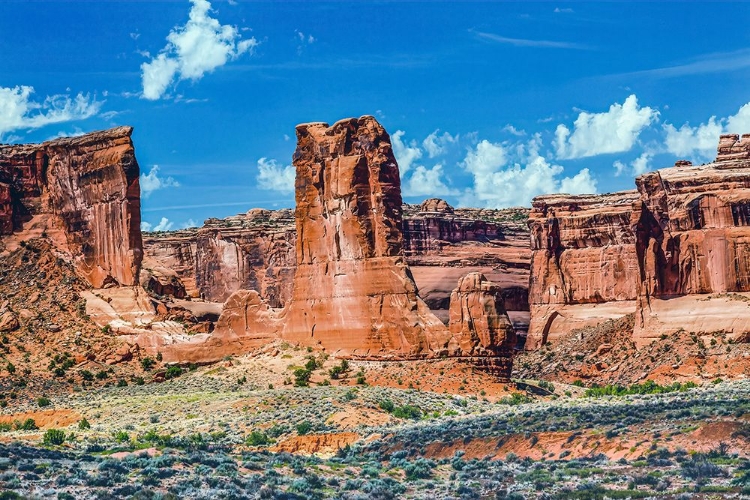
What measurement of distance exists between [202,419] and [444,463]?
16358mm

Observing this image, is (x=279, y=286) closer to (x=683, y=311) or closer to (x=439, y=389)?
(x=683, y=311)

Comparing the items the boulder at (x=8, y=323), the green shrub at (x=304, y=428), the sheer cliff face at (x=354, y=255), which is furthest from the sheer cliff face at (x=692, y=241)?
the boulder at (x=8, y=323)

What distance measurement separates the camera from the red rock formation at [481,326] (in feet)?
232

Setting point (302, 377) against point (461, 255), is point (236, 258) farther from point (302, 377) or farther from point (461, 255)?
point (302, 377)

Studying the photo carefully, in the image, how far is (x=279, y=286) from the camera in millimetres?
129375

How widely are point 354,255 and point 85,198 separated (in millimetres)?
17901

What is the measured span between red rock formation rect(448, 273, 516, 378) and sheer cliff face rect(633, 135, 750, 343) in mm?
13743

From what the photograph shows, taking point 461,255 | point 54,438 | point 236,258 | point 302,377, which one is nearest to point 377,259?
point 302,377

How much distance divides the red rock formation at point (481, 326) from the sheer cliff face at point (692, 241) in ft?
45.1

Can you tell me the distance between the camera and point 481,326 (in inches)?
2793

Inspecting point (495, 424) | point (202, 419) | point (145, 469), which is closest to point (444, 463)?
point (495, 424)

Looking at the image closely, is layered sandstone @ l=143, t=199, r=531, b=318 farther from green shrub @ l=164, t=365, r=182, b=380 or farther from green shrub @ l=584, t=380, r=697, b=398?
green shrub @ l=584, t=380, r=697, b=398

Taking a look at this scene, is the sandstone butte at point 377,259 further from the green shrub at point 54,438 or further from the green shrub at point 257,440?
the green shrub at point 54,438

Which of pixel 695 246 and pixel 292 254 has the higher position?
pixel 292 254
